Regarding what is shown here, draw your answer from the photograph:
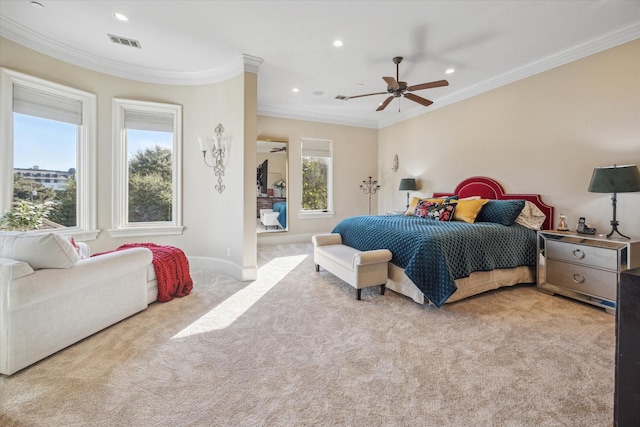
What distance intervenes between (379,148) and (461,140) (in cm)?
225

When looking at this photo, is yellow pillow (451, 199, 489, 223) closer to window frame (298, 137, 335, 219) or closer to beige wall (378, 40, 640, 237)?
beige wall (378, 40, 640, 237)

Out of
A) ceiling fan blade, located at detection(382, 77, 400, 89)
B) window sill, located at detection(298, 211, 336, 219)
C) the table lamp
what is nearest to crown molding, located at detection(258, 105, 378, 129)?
window sill, located at detection(298, 211, 336, 219)

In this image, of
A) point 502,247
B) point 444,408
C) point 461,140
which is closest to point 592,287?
point 502,247

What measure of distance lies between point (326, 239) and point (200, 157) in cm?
224

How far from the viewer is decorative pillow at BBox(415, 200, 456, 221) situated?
3.91 metres

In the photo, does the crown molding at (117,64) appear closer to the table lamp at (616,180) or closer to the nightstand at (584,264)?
the table lamp at (616,180)

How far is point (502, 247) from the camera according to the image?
3207mm

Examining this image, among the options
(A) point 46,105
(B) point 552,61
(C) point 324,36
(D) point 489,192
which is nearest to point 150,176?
(A) point 46,105

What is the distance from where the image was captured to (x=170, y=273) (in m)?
3.02

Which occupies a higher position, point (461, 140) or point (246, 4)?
point (246, 4)

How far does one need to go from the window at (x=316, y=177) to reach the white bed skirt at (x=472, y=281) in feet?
11.1

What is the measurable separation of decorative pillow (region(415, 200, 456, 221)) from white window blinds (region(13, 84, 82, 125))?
4852mm

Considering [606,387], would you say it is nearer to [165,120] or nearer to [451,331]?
[451,331]

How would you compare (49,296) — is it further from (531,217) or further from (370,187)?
(370,187)
